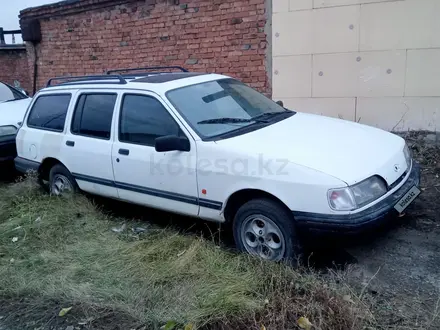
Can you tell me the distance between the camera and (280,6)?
6.99 meters

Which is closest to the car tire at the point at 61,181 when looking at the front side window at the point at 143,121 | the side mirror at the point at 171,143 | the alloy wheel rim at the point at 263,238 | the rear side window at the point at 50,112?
the rear side window at the point at 50,112

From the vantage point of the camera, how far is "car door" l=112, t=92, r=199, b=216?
13.2ft

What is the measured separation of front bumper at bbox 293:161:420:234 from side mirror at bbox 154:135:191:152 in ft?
3.97

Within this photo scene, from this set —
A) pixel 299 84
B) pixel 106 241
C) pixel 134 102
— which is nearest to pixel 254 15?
pixel 299 84

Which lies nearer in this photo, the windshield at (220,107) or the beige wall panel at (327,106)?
the windshield at (220,107)

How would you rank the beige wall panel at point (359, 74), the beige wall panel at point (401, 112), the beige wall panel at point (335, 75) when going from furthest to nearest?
the beige wall panel at point (335, 75)
the beige wall panel at point (359, 74)
the beige wall panel at point (401, 112)

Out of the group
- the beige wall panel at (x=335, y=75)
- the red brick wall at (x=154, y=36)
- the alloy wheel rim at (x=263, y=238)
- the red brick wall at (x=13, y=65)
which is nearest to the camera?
the alloy wheel rim at (x=263, y=238)

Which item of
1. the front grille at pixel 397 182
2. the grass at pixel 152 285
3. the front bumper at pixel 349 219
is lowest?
the grass at pixel 152 285

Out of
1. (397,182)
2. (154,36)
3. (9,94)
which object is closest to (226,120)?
(397,182)

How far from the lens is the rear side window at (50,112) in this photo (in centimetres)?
538

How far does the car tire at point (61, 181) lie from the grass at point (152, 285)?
712mm

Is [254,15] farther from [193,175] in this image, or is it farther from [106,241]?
[106,241]

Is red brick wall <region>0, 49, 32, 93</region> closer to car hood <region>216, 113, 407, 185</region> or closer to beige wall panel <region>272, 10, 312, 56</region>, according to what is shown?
beige wall panel <region>272, 10, 312, 56</region>

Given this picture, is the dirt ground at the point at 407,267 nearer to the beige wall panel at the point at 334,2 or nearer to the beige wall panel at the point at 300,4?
the beige wall panel at the point at 334,2
